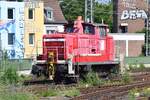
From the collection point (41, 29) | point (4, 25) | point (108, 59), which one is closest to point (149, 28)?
point (41, 29)

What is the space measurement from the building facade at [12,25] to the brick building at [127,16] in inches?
835

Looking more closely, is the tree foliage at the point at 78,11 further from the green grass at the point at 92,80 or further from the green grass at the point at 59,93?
the green grass at the point at 59,93

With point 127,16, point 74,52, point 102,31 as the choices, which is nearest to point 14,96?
point 74,52

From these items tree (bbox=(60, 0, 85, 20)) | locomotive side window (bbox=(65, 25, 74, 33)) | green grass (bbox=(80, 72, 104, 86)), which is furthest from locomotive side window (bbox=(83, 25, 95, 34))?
tree (bbox=(60, 0, 85, 20))

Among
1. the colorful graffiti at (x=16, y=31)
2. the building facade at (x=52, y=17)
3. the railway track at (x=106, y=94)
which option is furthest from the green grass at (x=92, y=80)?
the building facade at (x=52, y=17)

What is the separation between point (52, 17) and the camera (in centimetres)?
7381

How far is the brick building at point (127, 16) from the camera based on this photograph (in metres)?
82.1

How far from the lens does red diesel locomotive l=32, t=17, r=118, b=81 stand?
2569 centimetres

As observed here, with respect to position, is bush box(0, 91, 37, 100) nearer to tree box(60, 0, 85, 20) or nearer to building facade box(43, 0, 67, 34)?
Answer: building facade box(43, 0, 67, 34)

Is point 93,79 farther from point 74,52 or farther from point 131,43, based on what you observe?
point 131,43

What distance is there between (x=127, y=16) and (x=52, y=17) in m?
13.4

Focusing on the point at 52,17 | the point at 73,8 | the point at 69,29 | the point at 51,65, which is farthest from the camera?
the point at 73,8

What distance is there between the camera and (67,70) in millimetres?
25297

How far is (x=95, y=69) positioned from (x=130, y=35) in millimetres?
49590
